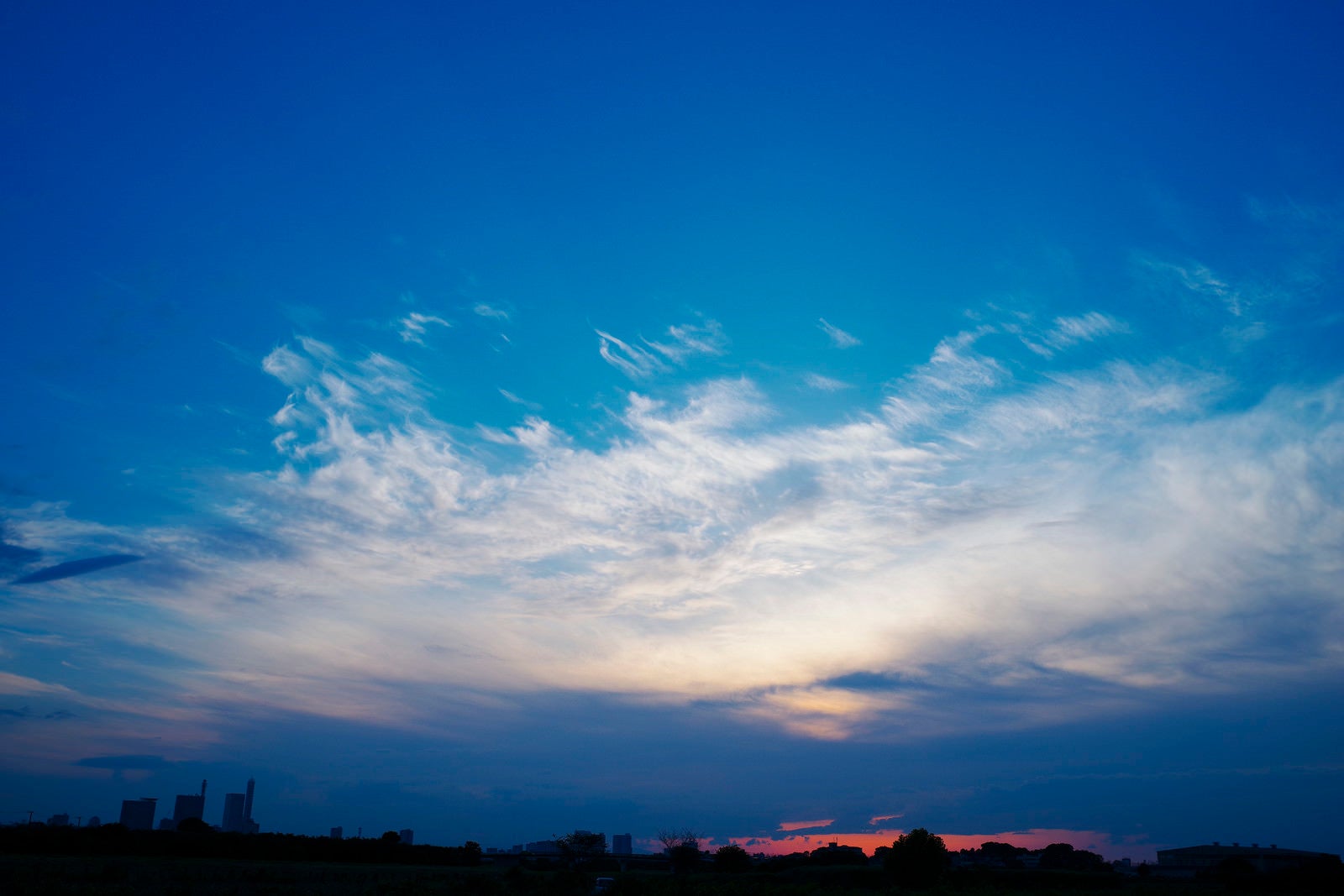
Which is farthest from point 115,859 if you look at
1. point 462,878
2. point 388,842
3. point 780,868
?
point 780,868

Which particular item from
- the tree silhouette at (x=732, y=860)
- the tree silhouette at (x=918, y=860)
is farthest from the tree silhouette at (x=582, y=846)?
the tree silhouette at (x=918, y=860)

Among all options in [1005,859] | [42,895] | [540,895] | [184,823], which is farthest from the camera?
[1005,859]

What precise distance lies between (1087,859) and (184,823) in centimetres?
13067

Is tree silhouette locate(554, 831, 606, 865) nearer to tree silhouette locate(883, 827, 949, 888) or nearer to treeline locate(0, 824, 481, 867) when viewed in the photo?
treeline locate(0, 824, 481, 867)

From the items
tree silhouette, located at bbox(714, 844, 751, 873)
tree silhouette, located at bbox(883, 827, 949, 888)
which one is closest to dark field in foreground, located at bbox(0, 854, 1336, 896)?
tree silhouette, located at bbox(883, 827, 949, 888)

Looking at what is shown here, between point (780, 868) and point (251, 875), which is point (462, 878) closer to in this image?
point (251, 875)

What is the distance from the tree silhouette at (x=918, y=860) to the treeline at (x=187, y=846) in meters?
61.2

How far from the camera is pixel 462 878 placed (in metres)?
78.1

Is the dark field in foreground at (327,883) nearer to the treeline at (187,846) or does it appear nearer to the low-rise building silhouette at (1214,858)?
the treeline at (187,846)

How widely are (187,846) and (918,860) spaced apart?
71753mm

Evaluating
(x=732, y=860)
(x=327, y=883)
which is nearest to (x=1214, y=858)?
(x=732, y=860)

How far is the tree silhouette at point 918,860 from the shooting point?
81875 millimetres

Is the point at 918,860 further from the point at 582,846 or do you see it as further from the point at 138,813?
the point at 138,813

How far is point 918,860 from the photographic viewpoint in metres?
82.6
